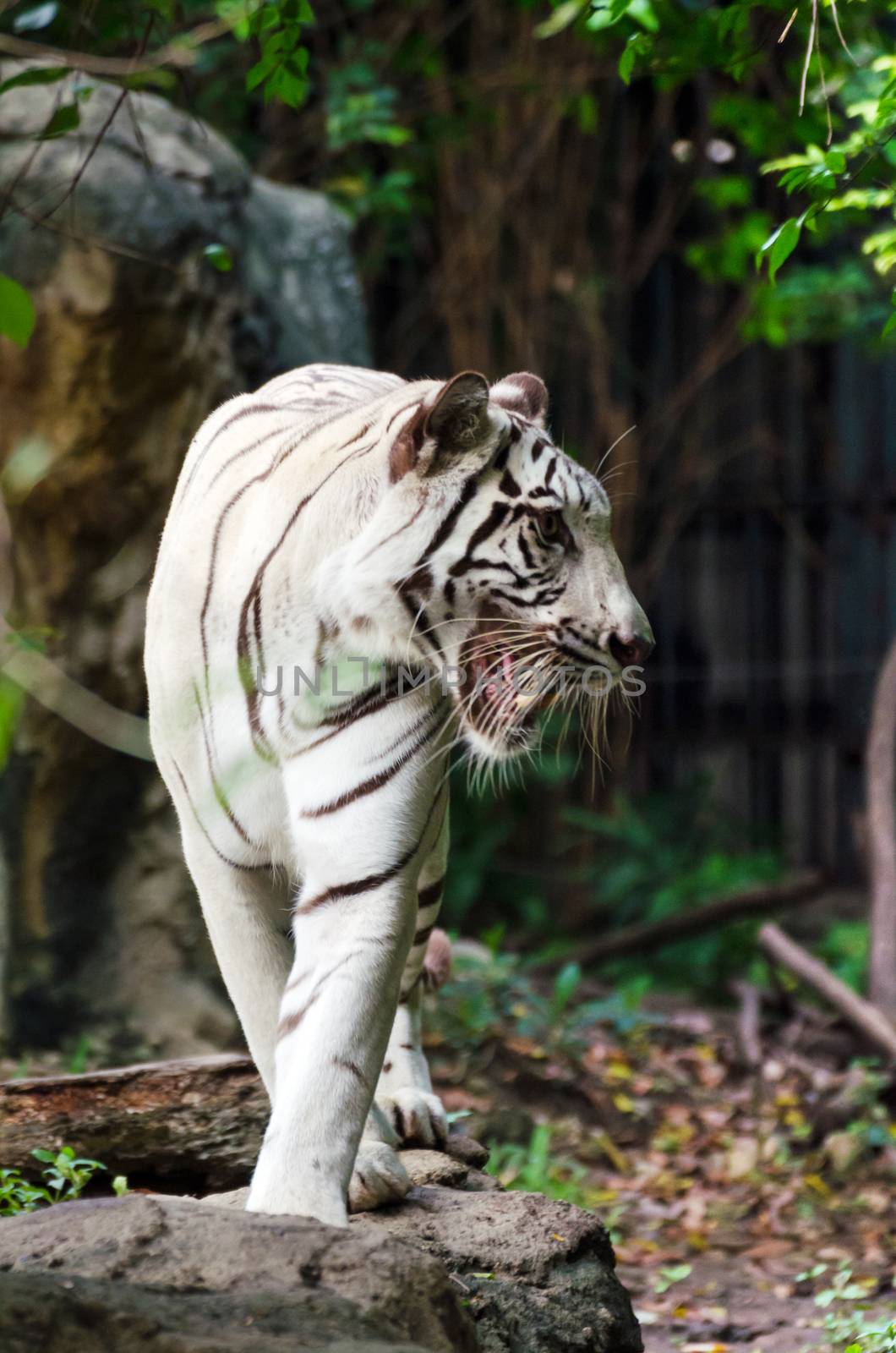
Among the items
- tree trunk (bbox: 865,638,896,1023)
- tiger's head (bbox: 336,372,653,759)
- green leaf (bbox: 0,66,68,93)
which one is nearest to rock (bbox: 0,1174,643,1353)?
tiger's head (bbox: 336,372,653,759)

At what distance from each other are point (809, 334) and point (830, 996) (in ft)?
12.1

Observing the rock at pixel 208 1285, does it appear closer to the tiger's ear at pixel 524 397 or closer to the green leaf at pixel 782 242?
the tiger's ear at pixel 524 397

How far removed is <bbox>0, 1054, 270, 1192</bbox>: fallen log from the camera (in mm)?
3094

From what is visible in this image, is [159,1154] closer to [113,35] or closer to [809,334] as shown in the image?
[113,35]

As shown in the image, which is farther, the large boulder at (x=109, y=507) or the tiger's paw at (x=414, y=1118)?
the large boulder at (x=109, y=507)

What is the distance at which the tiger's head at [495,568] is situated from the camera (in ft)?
8.33

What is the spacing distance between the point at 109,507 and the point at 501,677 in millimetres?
2663

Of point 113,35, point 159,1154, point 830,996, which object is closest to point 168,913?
point 159,1154

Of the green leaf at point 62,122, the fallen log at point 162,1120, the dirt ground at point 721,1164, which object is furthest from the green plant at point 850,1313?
the green leaf at point 62,122

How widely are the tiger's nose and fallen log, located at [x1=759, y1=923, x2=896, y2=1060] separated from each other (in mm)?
2968

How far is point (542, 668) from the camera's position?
257 centimetres

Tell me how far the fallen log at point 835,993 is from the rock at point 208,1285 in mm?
3315

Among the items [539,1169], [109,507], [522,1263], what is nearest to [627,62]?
[522,1263]

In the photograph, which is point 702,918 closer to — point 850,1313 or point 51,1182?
point 850,1313
